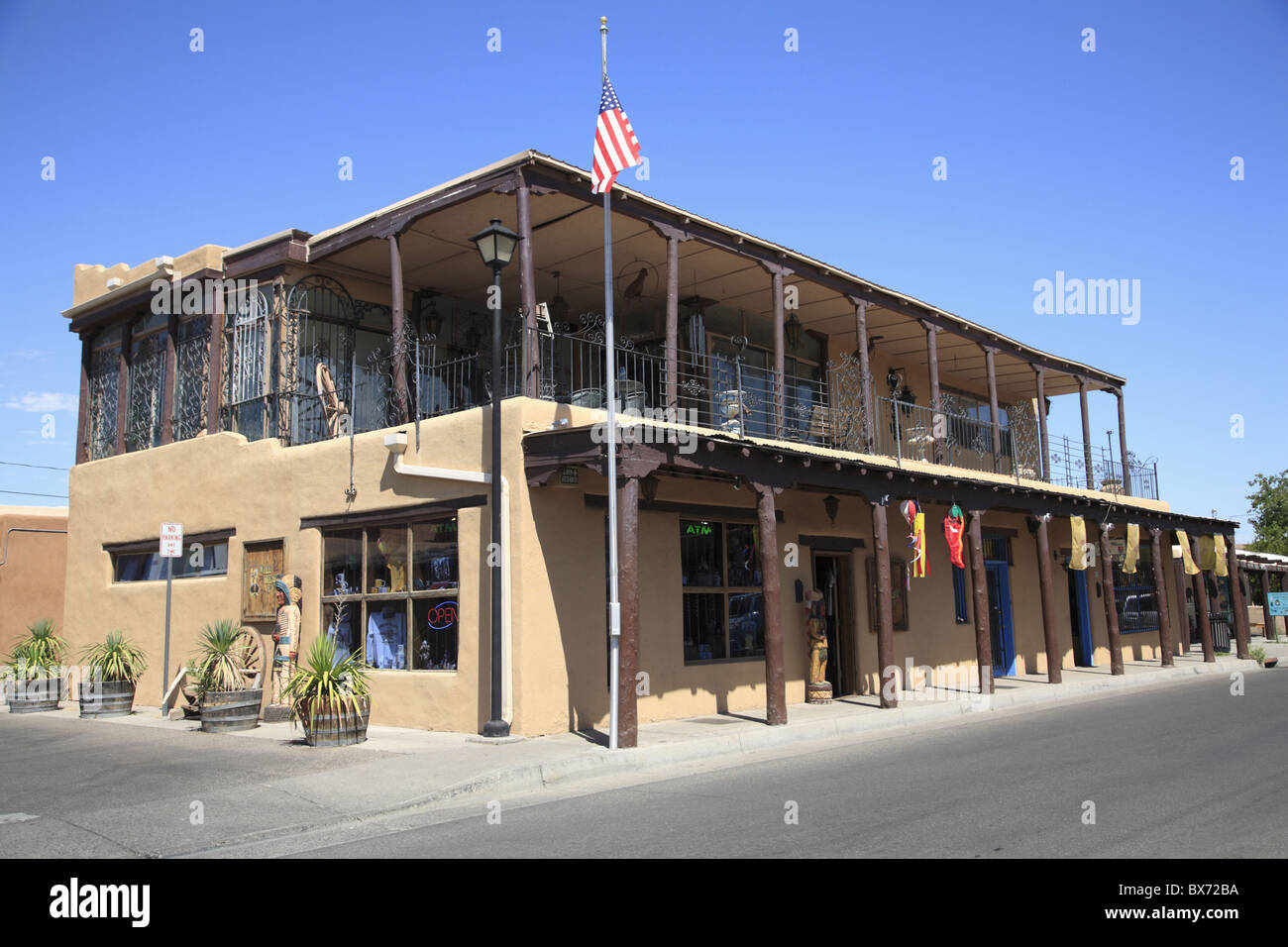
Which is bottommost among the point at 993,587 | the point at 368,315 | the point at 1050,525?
the point at 993,587

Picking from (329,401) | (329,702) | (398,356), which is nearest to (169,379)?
(329,401)

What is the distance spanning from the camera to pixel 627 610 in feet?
37.5

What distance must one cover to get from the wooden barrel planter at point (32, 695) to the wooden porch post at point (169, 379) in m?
4.50

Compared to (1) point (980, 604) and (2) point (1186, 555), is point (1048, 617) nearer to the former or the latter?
(1) point (980, 604)

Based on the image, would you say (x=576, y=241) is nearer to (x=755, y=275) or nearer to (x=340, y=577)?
(x=755, y=275)

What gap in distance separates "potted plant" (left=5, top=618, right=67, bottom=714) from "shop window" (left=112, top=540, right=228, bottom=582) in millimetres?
1493

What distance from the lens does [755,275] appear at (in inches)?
669

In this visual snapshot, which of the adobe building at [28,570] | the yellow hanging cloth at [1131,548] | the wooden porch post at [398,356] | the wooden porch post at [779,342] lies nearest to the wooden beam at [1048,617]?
the yellow hanging cloth at [1131,548]

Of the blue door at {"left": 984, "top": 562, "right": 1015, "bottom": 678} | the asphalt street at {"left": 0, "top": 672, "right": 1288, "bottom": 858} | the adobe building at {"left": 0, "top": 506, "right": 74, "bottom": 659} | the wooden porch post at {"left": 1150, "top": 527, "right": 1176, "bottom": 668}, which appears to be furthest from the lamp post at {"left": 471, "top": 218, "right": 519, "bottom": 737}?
the wooden porch post at {"left": 1150, "top": 527, "right": 1176, "bottom": 668}

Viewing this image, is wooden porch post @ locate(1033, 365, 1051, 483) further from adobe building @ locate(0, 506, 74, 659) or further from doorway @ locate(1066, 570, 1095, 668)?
adobe building @ locate(0, 506, 74, 659)

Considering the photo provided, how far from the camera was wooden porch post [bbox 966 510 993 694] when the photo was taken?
1689 cm
